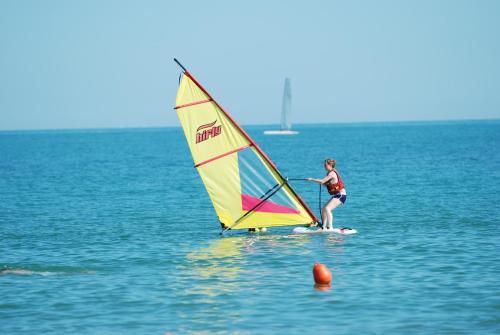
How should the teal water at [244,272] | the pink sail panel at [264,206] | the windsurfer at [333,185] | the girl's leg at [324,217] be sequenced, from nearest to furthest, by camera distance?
the teal water at [244,272] → the windsurfer at [333,185] → the girl's leg at [324,217] → the pink sail panel at [264,206]

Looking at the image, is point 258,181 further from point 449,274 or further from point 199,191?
point 199,191

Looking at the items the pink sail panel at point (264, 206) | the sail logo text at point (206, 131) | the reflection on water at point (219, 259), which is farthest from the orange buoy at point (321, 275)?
the sail logo text at point (206, 131)

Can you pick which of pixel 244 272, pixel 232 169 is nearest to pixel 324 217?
pixel 232 169

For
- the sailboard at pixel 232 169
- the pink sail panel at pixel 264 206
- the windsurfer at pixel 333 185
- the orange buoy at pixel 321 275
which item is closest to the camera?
the orange buoy at pixel 321 275

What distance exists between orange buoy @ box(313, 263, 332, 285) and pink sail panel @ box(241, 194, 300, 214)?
7769 mm

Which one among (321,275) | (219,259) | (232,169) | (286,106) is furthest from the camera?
(286,106)

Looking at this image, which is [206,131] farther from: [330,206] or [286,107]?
[286,107]

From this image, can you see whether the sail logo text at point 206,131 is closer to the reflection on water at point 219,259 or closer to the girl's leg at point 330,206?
the reflection on water at point 219,259

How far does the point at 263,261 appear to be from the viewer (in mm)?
22594

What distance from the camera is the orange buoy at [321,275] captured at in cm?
1920

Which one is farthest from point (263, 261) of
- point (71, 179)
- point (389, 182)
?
point (71, 179)

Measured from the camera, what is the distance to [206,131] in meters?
25.9

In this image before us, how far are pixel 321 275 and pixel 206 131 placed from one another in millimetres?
8184

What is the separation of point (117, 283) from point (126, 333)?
4403 mm
